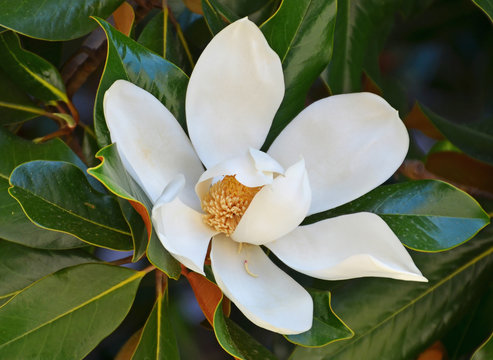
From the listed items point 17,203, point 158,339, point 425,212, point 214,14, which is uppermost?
point 214,14

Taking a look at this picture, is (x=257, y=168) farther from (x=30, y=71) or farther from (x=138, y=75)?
(x=30, y=71)

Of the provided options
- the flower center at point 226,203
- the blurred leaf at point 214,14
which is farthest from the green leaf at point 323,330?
the blurred leaf at point 214,14

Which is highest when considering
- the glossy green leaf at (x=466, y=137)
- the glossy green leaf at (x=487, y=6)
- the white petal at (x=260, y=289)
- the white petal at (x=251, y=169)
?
the glossy green leaf at (x=487, y=6)

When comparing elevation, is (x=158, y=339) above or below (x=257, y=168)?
Answer: below

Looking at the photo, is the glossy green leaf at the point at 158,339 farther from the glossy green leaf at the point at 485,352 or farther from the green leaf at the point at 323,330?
the glossy green leaf at the point at 485,352

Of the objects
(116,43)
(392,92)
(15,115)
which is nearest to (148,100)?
(116,43)

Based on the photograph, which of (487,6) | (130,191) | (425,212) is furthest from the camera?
(487,6)

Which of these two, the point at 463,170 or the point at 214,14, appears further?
the point at 463,170

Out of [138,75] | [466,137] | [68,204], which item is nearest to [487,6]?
[466,137]
